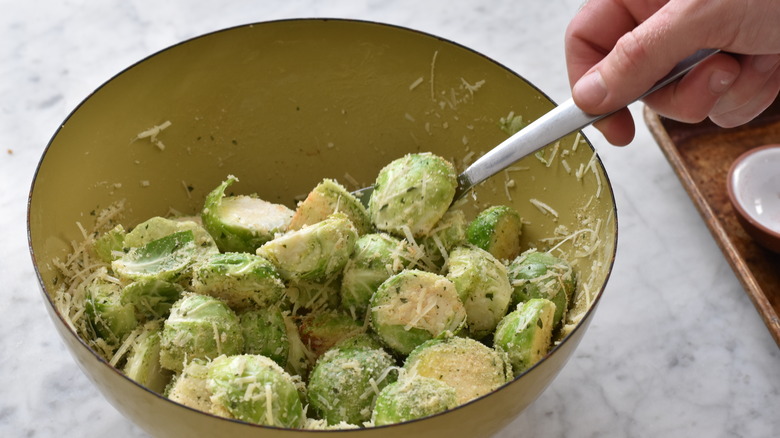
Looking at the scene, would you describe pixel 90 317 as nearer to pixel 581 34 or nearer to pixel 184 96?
pixel 184 96

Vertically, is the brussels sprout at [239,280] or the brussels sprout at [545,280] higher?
the brussels sprout at [239,280]

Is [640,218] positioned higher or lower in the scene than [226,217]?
lower

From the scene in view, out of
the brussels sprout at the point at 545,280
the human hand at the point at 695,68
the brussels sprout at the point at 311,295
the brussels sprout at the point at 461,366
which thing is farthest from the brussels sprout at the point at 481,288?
the human hand at the point at 695,68

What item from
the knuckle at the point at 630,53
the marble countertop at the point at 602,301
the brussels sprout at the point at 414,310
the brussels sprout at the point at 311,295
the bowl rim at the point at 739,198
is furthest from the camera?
the bowl rim at the point at 739,198

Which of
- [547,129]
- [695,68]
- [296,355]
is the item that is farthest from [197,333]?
[695,68]

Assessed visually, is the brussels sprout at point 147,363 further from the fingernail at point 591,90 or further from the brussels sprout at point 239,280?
the fingernail at point 591,90

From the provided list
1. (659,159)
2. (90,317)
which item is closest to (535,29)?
(659,159)

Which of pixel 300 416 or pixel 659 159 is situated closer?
pixel 300 416
